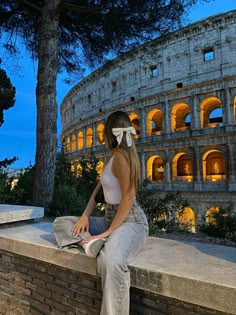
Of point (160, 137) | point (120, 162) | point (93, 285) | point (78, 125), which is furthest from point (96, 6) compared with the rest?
point (78, 125)

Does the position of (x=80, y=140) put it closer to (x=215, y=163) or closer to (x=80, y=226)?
(x=215, y=163)

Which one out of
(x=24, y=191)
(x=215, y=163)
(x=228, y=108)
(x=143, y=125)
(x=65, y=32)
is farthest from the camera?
(x=143, y=125)

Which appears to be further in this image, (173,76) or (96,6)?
(173,76)

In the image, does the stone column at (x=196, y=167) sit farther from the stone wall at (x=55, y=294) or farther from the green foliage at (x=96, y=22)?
the stone wall at (x=55, y=294)

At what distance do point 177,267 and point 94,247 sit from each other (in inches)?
21.6

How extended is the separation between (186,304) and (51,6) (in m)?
6.85

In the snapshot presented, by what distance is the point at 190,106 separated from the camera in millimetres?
22031

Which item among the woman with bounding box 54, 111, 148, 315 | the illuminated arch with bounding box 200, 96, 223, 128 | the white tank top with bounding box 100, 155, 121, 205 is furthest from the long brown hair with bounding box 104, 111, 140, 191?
the illuminated arch with bounding box 200, 96, 223, 128

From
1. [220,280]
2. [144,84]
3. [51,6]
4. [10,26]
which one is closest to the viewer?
[220,280]

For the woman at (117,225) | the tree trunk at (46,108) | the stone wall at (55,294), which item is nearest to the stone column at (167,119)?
the tree trunk at (46,108)

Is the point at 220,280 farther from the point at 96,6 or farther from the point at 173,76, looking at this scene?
the point at 173,76

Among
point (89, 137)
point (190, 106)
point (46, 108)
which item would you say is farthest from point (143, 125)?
point (46, 108)

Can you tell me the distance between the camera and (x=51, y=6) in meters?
6.80

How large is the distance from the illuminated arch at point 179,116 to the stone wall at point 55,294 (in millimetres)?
20826
